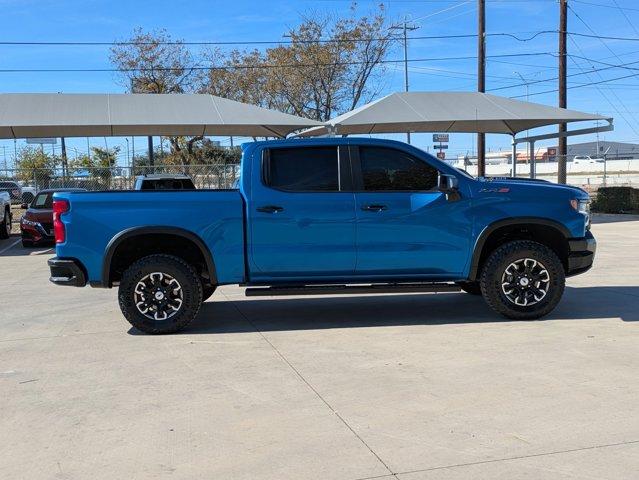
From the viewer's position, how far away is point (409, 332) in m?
7.02

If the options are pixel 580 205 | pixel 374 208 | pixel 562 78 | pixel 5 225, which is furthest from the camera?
pixel 562 78

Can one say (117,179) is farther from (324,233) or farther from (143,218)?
(324,233)

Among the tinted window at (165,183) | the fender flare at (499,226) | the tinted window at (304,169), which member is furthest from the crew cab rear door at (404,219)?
the tinted window at (165,183)

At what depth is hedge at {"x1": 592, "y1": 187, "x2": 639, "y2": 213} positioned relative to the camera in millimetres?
24125

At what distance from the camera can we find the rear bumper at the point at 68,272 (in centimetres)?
682

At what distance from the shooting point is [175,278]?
22.7 ft

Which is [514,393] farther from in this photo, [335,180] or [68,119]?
[68,119]

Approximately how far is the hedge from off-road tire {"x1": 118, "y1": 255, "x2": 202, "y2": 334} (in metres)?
21.4

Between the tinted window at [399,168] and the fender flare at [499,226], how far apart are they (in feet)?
2.51

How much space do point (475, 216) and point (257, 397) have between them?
339cm

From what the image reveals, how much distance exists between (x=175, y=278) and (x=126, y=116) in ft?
48.4

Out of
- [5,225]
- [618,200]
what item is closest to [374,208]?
[5,225]

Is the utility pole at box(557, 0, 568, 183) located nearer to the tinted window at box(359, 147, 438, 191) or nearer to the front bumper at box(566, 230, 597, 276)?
the front bumper at box(566, 230, 597, 276)

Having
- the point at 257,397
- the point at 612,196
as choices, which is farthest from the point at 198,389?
the point at 612,196
